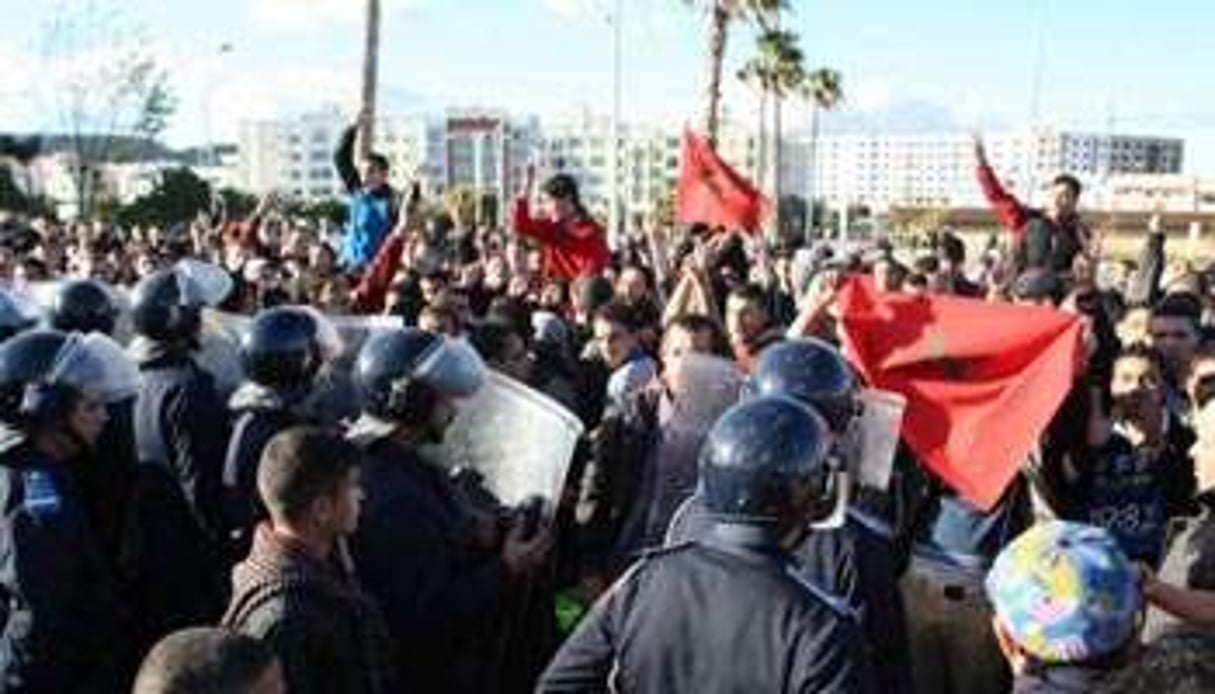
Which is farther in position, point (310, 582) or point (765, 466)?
point (310, 582)

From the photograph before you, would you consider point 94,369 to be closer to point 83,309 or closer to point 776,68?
point 83,309

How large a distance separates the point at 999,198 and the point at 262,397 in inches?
318

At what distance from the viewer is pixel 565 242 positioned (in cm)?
1245

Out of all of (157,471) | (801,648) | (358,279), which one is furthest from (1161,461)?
(358,279)

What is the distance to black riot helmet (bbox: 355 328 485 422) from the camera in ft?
16.7

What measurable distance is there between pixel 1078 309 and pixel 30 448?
182 inches

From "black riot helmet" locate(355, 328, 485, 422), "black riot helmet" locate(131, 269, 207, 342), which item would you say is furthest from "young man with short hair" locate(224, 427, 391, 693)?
"black riot helmet" locate(131, 269, 207, 342)

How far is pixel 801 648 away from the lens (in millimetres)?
3678

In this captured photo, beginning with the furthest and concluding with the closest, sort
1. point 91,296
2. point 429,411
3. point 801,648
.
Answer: point 91,296
point 429,411
point 801,648

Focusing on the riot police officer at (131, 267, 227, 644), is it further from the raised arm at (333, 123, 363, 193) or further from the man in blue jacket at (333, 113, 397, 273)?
the raised arm at (333, 123, 363, 193)

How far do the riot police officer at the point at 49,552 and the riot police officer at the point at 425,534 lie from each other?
80 cm

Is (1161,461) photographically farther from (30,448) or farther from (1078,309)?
(30,448)

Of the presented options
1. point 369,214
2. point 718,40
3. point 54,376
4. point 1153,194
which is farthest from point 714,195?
point 1153,194

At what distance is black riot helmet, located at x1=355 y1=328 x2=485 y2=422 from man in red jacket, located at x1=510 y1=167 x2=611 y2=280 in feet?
23.2
